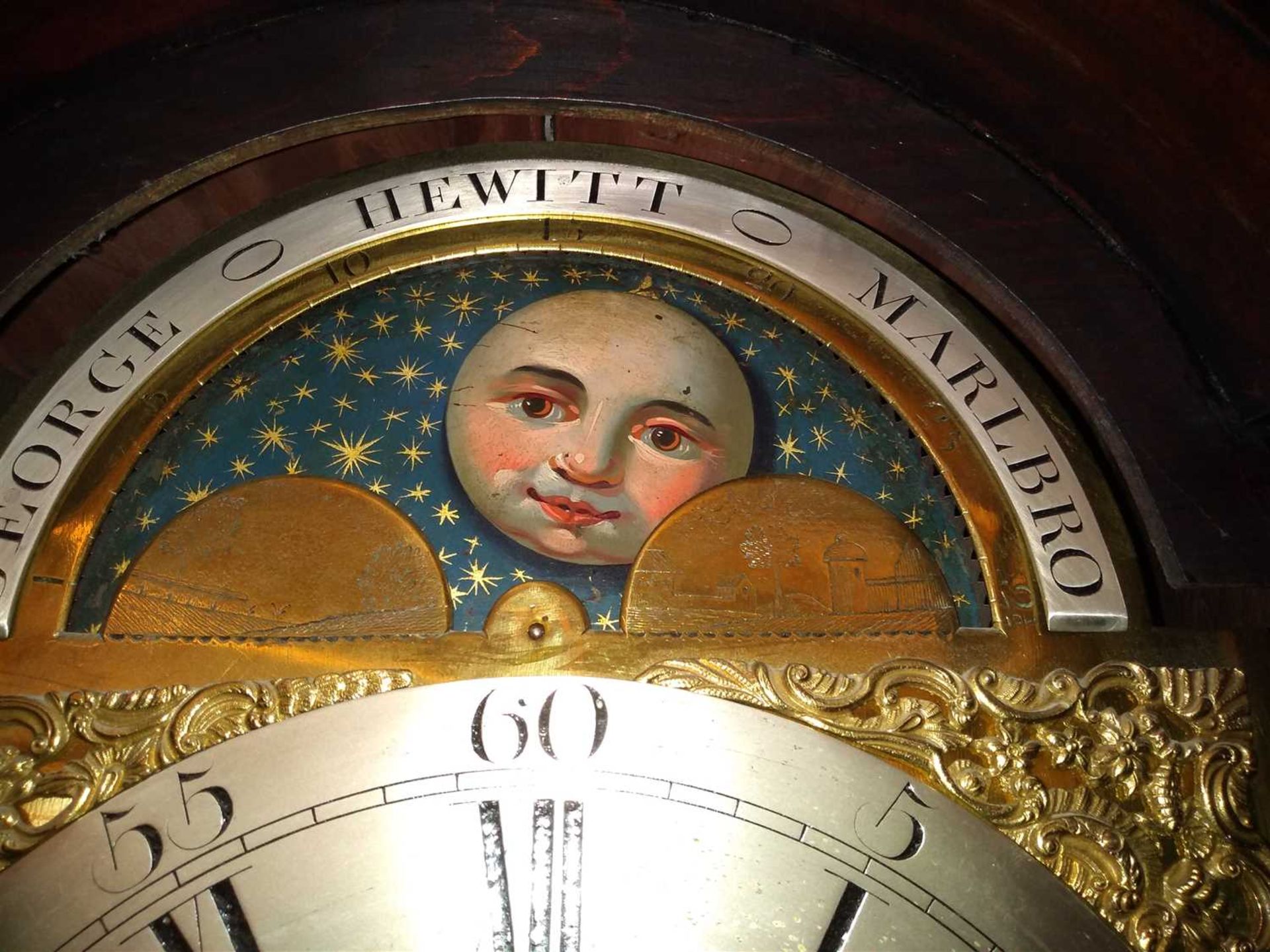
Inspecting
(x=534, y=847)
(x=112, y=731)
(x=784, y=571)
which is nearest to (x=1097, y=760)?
(x=784, y=571)

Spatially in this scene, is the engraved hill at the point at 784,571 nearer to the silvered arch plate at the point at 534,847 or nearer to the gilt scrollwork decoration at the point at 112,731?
the silvered arch plate at the point at 534,847

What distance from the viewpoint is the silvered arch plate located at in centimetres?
143

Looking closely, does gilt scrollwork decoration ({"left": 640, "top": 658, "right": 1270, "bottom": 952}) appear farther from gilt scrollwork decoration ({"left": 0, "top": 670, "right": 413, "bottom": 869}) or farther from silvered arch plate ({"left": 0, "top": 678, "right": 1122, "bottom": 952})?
gilt scrollwork decoration ({"left": 0, "top": 670, "right": 413, "bottom": 869})

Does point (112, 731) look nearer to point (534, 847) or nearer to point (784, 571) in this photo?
point (534, 847)

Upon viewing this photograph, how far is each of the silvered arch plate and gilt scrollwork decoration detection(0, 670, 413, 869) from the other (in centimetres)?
3

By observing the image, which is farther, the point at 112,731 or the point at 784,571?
the point at 784,571

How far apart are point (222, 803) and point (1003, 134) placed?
1.62 metres

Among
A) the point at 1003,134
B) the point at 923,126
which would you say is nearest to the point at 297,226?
the point at 923,126

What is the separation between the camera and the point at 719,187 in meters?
2.03

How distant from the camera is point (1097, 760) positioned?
1.61m

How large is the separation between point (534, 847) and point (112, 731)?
57 cm

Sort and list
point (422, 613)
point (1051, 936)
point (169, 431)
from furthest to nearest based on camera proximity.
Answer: point (169, 431) → point (422, 613) → point (1051, 936)

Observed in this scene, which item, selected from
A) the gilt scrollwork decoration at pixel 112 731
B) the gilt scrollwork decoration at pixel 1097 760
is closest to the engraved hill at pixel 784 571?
the gilt scrollwork decoration at pixel 1097 760

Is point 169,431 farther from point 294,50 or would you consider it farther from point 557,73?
point 557,73
